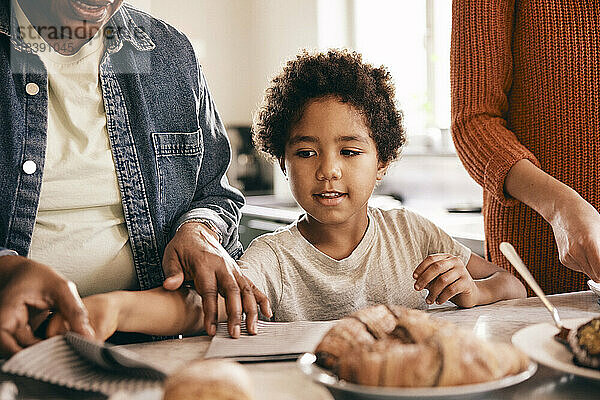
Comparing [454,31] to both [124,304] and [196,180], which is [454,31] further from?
[124,304]

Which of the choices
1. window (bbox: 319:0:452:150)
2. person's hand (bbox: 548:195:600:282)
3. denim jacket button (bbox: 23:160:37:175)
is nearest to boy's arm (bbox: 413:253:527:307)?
person's hand (bbox: 548:195:600:282)

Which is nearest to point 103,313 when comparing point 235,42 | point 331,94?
point 331,94

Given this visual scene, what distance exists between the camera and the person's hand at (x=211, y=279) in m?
0.92

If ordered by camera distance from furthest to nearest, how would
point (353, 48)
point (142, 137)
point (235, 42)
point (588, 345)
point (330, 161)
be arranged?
point (235, 42) → point (353, 48) → point (330, 161) → point (142, 137) → point (588, 345)

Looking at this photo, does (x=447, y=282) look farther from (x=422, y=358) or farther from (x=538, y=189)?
(x=422, y=358)

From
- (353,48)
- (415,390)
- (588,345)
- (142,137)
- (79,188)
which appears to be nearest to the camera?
(415,390)

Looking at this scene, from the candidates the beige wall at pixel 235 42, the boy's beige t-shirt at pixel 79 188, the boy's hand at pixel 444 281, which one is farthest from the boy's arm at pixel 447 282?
the beige wall at pixel 235 42

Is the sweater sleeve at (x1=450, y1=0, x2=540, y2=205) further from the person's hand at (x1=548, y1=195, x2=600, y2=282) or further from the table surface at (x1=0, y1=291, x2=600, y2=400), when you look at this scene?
the table surface at (x1=0, y1=291, x2=600, y2=400)

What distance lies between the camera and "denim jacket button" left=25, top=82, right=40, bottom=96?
3.55 feet

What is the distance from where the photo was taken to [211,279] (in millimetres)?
964

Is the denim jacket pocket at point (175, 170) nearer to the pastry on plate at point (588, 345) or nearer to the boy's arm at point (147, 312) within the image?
the boy's arm at point (147, 312)

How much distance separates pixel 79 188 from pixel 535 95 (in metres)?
0.90

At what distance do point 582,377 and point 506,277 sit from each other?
643mm

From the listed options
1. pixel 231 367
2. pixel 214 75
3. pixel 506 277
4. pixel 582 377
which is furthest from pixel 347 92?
pixel 214 75
